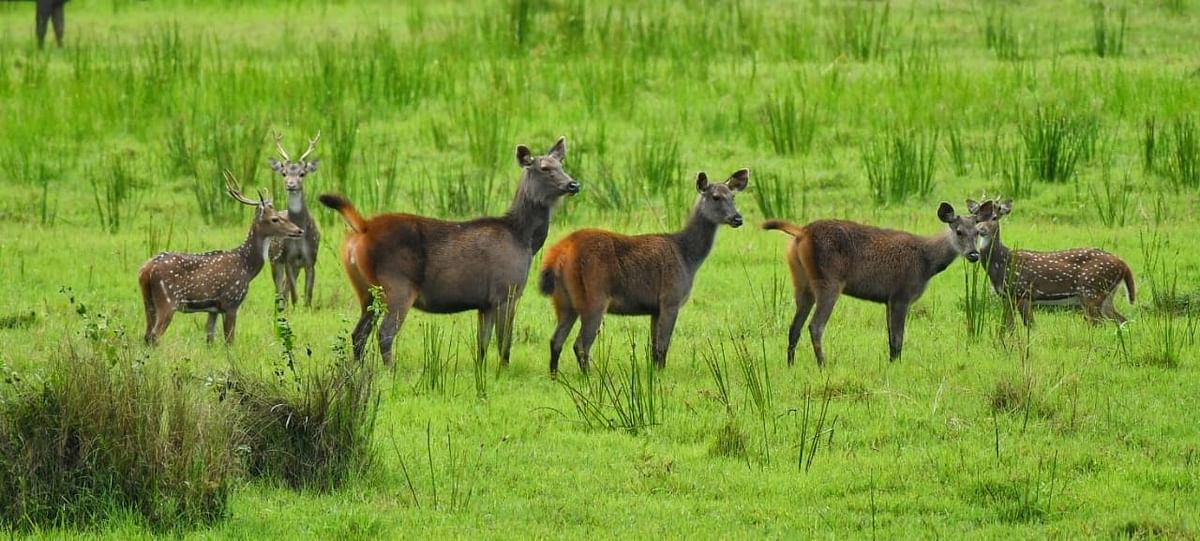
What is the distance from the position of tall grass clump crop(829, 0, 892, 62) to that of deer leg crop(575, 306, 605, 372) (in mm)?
9447

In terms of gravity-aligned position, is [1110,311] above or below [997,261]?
below

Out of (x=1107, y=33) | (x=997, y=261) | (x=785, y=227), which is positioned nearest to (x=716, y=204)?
(x=785, y=227)

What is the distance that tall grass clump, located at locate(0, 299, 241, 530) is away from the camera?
7039 millimetres

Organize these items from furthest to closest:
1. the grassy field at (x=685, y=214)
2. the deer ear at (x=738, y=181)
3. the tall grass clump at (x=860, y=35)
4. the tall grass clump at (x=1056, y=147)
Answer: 1. the tall grass clump at (x=860, y=35)
2. the tall grass clump at (x=1056, y=147)
3. the deer ear at (x=738, y=181)
4. the grassy field at (x=685, y=214)

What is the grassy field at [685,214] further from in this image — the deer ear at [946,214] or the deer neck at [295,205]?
the deer neck at [295,205]

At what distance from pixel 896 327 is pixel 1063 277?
1.29 metres

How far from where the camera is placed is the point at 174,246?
43.5 feet

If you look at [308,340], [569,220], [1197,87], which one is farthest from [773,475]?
[1197,87]

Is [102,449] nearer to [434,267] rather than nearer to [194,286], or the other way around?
[434,267]

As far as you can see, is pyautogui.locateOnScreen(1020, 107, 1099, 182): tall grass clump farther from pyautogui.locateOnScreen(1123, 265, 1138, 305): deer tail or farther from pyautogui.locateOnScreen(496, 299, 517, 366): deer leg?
pyautogui.locateOnScreen(496, 299, 517, 366): deer leg

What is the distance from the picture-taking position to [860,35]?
19141 mm

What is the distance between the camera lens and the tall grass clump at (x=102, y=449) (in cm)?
704

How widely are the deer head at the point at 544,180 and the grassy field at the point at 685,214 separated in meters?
0.90

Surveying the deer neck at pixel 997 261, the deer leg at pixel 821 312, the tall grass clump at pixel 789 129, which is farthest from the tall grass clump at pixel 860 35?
the deer leg at pixel 821 312
